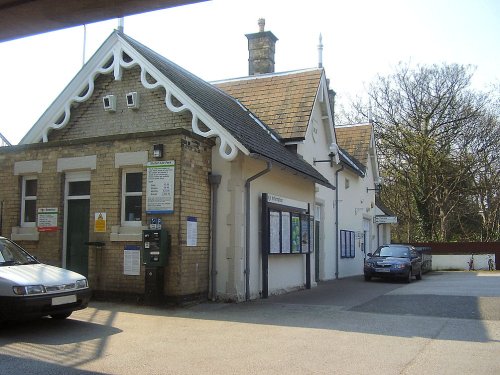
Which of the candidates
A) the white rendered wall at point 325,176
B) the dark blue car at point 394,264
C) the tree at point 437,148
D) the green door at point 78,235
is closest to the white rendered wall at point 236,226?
the green door at point 78,235

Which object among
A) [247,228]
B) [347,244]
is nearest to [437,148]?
[347,244]

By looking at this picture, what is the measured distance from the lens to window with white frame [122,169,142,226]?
12227 millimetres

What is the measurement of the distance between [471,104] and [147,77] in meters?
26.1

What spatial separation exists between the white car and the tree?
2836cm

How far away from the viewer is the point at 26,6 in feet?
16.5

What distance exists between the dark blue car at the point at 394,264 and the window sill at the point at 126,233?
11549mm

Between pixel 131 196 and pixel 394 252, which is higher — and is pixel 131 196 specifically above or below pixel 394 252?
above

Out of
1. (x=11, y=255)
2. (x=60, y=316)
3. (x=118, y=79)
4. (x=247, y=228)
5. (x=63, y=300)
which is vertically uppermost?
(x=118, y=79)

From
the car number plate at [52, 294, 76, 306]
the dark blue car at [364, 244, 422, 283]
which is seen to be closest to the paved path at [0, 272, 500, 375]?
the car number plate at [52, 294, 76, 306]

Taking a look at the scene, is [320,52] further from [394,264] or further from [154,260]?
[154,260]

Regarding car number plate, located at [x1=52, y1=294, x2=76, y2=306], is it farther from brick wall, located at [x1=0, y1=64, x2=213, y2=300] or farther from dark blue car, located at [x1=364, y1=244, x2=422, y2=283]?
dark blue car, located at [x1=364, y1=244, x2=422, y2=283]

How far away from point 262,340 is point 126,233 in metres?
4.94

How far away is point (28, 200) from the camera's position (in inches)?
543

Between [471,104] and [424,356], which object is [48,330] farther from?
[471,104]
